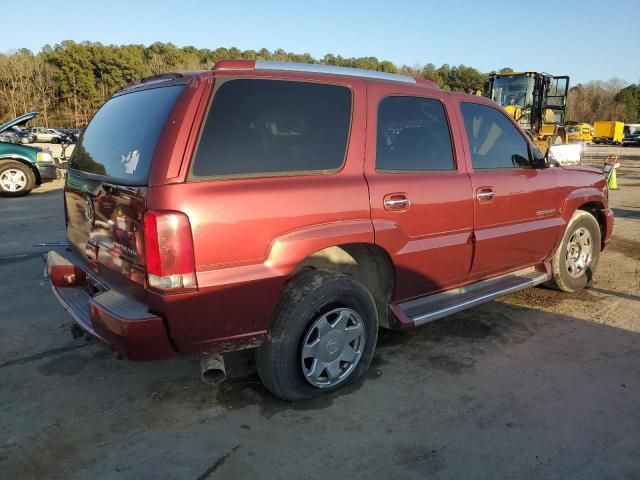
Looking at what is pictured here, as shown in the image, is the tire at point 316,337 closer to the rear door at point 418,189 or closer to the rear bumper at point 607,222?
the rear door at point 418,189

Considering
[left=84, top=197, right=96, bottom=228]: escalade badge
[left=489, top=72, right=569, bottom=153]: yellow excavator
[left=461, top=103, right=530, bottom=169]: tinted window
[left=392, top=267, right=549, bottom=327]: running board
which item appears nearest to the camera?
[left=84, top=197, right=96, bottom=228]: escalade badge

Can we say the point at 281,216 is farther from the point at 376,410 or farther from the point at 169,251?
the point at 376,410

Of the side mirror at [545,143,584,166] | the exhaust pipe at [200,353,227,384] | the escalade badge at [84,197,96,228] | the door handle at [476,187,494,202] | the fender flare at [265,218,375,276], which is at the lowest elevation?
the exhaust pipe at [200,353,227,384]

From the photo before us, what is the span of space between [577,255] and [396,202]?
283 centimetres

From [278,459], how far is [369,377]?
3.29 ft

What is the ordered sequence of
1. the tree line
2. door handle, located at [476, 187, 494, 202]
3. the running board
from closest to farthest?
the running board, door handle, located at [476, 187, 494, 202], the tree line

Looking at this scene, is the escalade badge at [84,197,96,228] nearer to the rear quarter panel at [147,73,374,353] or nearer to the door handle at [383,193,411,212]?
the rear quarter panel at [147,73,374,353]

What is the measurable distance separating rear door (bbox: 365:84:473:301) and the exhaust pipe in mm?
1183

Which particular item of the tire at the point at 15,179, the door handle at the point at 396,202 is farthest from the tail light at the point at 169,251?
the tire at the point at 15,179

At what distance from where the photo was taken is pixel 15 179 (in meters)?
10.9

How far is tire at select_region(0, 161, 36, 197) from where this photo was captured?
35.2 ft

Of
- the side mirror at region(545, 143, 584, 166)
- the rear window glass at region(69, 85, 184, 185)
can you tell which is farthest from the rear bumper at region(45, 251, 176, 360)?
the side mirror at region(545, 143, 584, 166)

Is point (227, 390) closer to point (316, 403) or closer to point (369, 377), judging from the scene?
point (316, 403)

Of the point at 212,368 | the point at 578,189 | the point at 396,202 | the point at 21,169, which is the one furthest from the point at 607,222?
the point at 21,169
